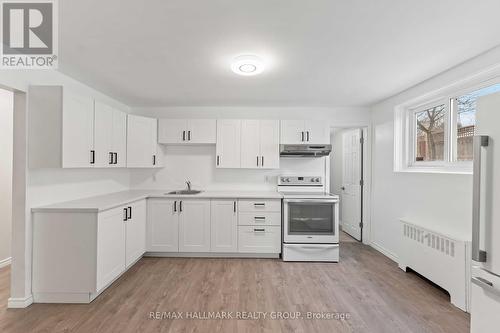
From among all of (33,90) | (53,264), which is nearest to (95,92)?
(33,90)

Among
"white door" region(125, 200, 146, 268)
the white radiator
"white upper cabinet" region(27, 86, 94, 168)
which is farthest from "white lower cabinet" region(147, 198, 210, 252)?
the white radiator

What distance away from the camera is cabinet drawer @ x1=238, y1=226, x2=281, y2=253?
349 centimetres

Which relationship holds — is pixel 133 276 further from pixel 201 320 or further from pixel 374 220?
pixel 374 220

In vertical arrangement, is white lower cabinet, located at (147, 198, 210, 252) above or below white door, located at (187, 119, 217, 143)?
below

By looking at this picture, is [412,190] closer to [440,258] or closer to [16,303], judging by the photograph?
[440,258]

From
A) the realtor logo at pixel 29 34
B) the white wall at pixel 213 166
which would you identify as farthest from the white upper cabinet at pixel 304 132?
the realtor logo at pixel 29 34

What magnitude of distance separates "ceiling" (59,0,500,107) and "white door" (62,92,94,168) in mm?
408

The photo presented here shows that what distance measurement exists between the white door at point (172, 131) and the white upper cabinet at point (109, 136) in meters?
0.64

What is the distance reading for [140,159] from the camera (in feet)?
11.8

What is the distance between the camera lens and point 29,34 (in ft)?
6.11

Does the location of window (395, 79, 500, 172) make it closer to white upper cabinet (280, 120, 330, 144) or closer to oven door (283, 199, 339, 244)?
white upper cabinet (280, 120, 330, 144)

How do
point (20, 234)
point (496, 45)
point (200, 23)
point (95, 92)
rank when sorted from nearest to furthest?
1. point (200, 23)
2. point (496, 45)
3. point (20, 234)
4. point (95, 92)

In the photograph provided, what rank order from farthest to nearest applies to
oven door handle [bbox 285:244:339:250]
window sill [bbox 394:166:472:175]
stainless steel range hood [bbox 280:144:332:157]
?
stainless steel range hood [bbox 280:144:332:157]
oven door handle [bbox 285:244:339:250]
window sill [bbox 394:166:472:175]

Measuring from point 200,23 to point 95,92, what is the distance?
7.76 ft
